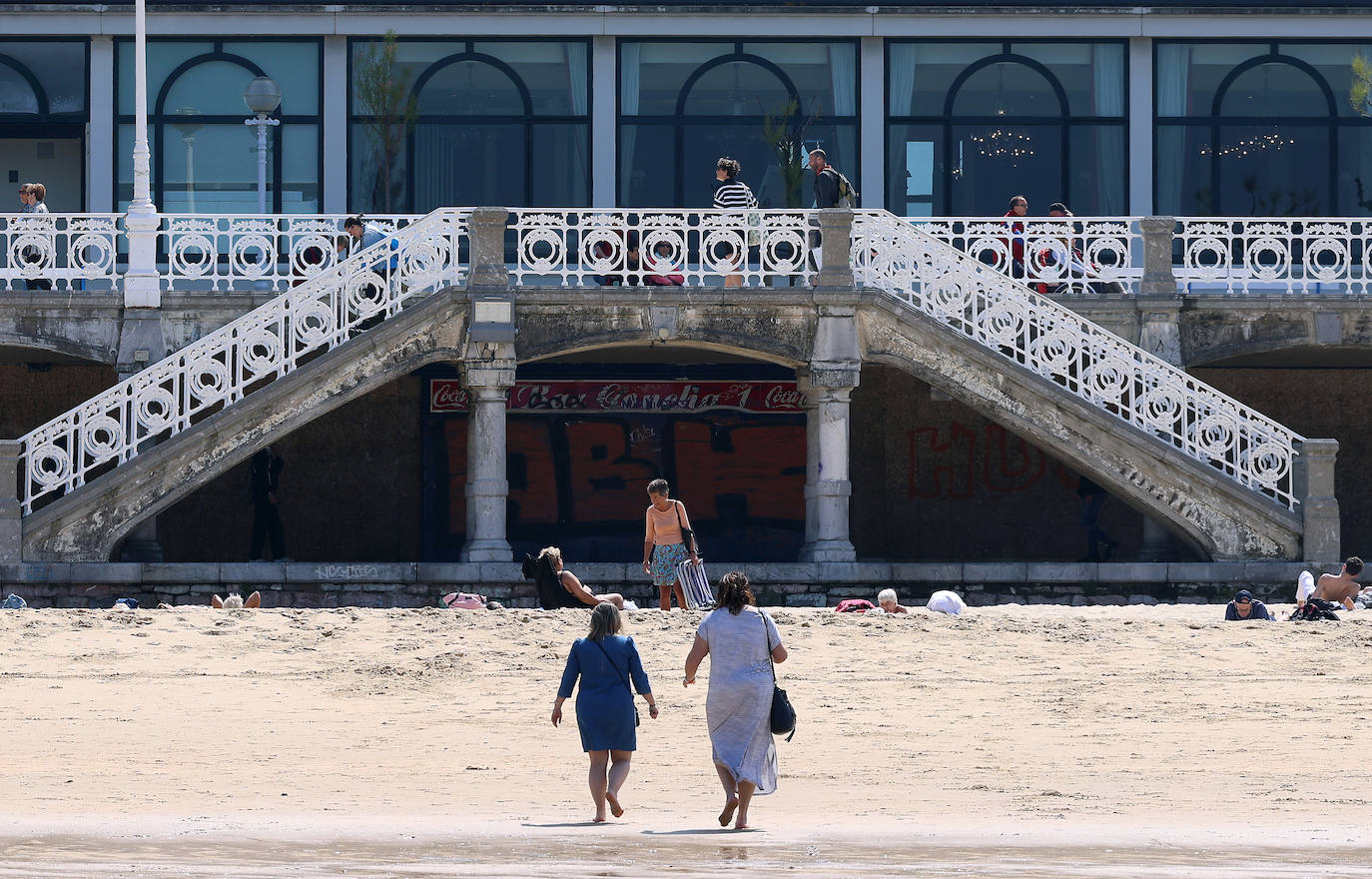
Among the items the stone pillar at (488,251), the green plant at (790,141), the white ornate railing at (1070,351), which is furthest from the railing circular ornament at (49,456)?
the green plant at (790,141)

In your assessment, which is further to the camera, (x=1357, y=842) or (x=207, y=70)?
(x=207, y=70)

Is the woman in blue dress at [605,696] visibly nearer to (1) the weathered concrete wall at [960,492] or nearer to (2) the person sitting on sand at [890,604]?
(2) the person sitting on sand at [890,604]

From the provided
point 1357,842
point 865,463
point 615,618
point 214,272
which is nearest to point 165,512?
point 214,272

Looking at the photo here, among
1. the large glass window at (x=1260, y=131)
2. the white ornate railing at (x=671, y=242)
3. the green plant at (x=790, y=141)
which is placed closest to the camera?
the white ornate railing at (x=671, y=242)

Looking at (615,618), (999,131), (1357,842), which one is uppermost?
(999,131)

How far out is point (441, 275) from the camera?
75.4 ft

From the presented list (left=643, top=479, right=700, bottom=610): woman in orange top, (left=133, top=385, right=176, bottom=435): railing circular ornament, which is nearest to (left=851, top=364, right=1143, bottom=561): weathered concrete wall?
(left=643, top=479, right=700, bottom=610): woman in orange top

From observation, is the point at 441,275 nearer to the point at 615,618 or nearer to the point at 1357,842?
the point at 615,618

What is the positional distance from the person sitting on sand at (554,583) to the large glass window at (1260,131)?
37.7 ft

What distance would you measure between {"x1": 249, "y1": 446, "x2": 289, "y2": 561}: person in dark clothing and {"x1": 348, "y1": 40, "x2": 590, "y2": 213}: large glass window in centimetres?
484

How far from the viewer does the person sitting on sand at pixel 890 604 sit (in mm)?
20328

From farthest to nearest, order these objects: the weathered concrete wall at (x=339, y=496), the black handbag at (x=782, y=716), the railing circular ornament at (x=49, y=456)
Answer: the weathered concrete wall at (x=339, y=496), the railing circular ornament at (x=49, y=456), the black handbag at (x=782, y=716)

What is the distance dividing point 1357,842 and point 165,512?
680 inches

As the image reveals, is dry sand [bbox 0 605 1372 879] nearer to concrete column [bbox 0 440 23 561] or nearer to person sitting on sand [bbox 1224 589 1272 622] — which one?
person sitting on sand [bbox 1224 589 1272 622]
